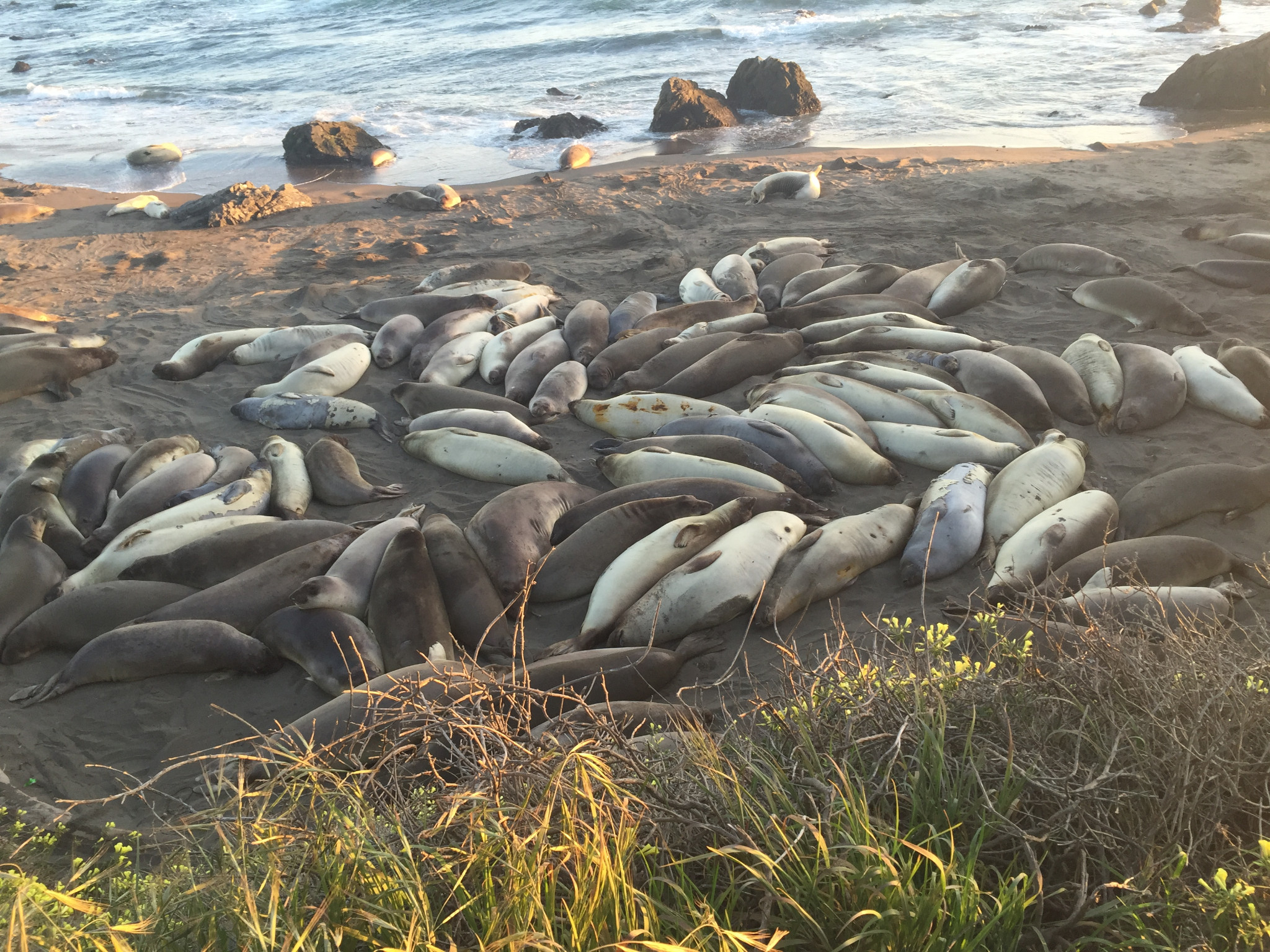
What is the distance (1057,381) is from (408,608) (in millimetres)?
4420

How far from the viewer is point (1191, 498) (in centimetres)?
443

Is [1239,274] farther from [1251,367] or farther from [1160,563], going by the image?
[1160,563]

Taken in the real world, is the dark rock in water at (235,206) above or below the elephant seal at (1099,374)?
above

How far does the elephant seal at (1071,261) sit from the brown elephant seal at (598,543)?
497cm

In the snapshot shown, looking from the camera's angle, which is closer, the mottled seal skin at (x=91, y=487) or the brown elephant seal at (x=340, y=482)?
the mottled seal skin at (x=91, y=487)

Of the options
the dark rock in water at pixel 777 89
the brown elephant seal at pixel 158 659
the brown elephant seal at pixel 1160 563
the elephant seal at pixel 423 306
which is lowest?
the brown elephant seal at pixel 158 659

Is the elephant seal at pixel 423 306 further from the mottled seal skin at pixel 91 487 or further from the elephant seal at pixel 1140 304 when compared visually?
the elephant seal at pixel 1140 304

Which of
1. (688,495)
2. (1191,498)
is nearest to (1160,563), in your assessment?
(1191,498)

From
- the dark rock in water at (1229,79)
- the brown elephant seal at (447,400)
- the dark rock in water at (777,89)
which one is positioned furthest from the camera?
the dark rock in water at (777,89)

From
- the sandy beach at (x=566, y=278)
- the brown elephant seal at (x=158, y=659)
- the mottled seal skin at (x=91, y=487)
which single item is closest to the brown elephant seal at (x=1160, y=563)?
the sandy beach at (x=566, y=278)

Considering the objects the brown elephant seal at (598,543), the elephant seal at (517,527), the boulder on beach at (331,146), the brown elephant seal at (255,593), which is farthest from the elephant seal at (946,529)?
the boulder on beach at (331,146)

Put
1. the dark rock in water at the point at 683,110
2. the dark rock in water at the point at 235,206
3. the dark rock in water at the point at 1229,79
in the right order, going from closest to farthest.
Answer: the dark rock in water at the point at 235,206, the dark rock in water at the point at 1229,79, the dark rock in water at the point at 683,110

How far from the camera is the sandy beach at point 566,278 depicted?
3779 mm

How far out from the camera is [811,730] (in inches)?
92.2
